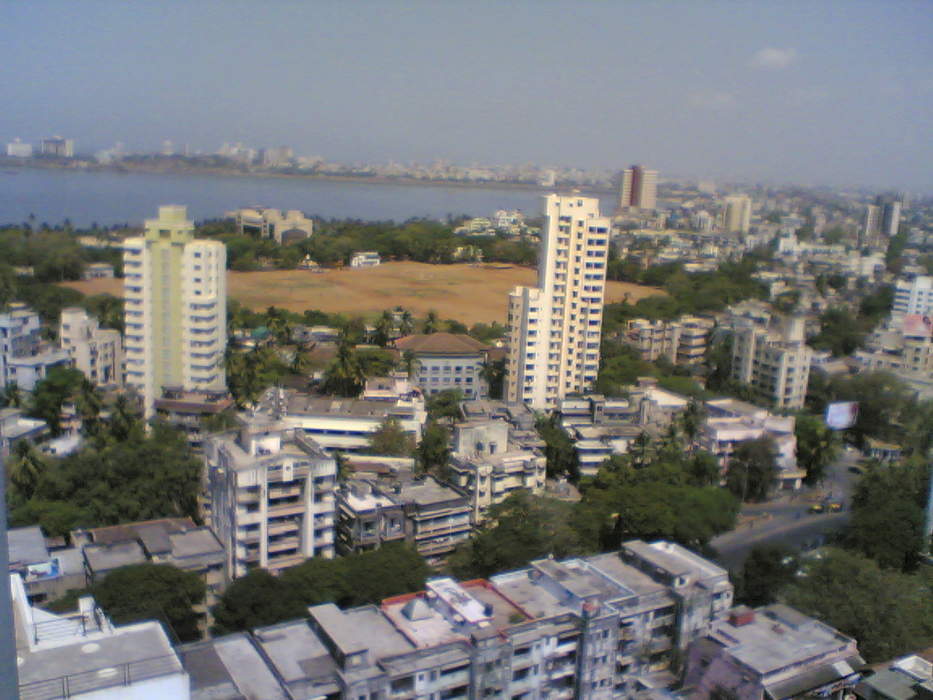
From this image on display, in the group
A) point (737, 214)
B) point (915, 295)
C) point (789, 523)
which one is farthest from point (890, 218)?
point (789, 523)

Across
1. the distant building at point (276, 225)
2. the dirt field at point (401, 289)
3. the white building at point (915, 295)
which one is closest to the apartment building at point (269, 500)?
the distant building at point (276, 225)

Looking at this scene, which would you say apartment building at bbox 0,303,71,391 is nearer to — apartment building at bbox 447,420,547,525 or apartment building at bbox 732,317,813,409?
apartment building at bbox 447,420,547,525

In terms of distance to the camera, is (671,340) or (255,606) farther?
(671,340)

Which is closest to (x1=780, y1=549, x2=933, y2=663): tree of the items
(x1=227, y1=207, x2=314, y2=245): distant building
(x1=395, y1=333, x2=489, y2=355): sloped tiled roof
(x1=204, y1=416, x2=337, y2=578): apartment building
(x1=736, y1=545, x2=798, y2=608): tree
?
(x1=736, y1=545, x2=798, y2=608): tree

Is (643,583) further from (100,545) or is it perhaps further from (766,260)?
(766,260)

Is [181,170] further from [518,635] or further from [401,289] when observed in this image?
[401,289]

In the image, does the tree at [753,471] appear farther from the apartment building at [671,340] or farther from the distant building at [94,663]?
the distant building at [94,663]
